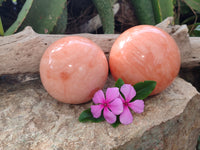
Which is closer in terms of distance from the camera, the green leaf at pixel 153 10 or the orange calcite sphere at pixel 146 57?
the orange calcite sphere at pixel 146 57

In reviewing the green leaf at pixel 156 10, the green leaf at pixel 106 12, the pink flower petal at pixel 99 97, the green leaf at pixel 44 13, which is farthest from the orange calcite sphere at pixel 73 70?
the green leaf at pixel 156 10

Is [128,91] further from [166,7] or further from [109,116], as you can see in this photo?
[166,7]

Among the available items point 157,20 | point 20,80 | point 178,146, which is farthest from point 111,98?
point 157,20

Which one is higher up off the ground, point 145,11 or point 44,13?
point 44,13

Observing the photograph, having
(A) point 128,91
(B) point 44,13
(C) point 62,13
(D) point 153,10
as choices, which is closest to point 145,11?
(D) point 153,10

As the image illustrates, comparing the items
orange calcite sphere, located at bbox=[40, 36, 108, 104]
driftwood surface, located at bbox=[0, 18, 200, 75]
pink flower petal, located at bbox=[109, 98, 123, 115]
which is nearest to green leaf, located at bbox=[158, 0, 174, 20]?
driftwood surface, located at bbox=[0, 18, 200, 75]

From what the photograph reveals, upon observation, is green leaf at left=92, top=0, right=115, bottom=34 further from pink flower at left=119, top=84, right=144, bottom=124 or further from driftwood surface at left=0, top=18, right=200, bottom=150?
pink flower at left=119, top=84, right=144, bottom=124

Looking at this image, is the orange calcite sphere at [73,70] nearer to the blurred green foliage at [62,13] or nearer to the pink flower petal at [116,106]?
the pink flower petal at [116,106]
